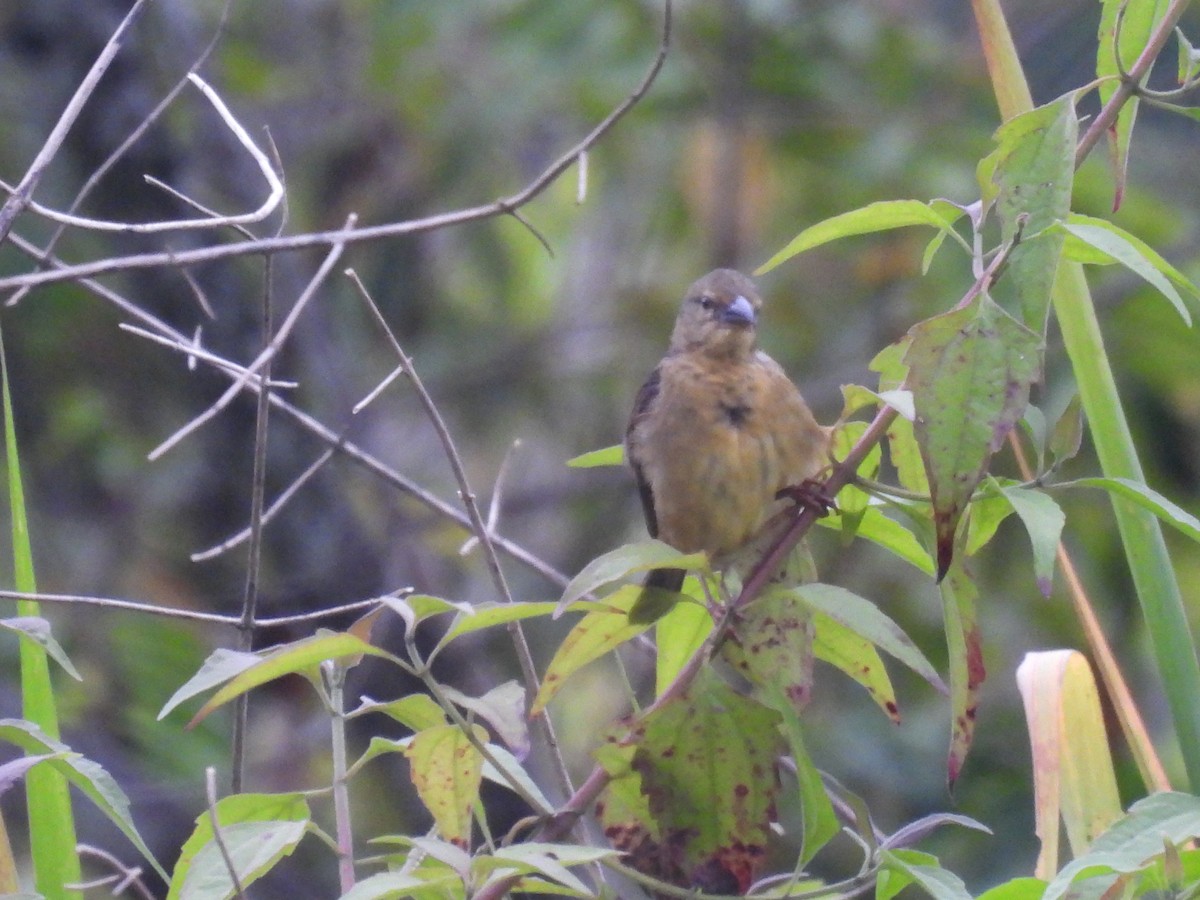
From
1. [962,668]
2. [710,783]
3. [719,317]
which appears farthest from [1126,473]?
[719,317]

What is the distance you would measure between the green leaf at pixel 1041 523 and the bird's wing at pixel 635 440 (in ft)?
4.60

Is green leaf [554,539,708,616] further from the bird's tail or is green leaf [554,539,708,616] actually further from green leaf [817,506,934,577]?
green leaf [817,506,934,577]

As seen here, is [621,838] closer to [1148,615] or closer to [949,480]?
[949,480]

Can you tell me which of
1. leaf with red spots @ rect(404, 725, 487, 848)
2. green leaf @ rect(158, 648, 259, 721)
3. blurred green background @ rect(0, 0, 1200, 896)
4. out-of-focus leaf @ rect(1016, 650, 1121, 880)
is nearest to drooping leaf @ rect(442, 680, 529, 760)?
leaf with red spots @ rect(404, 725, 487, 848)

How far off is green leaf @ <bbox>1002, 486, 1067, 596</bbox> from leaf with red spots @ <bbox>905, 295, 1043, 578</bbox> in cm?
6

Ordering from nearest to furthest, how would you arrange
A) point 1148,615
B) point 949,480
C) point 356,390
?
point 949,480 < point 1148,615 < point 356,390

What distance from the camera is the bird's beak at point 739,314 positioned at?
2.84 metres

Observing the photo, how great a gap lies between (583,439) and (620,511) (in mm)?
420

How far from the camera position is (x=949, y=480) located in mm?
1236

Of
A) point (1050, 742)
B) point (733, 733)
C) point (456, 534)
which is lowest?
point (456, 534)

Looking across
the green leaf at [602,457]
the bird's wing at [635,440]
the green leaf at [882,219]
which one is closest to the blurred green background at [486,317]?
the bird's wing at [635,440]

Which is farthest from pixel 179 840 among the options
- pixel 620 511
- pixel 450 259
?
pixel 450 259

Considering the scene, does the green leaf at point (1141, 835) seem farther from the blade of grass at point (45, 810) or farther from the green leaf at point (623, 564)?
the blade of grass at point (45, 810)

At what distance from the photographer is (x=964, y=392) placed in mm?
1242
